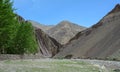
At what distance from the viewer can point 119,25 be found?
86.8 metres

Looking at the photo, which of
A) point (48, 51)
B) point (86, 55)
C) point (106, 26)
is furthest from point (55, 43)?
point (86, 55)

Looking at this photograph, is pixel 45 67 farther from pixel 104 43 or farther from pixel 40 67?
pixel 104 43

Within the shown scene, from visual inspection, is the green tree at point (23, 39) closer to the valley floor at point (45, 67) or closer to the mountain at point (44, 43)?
the valley floor at point (45, 67)

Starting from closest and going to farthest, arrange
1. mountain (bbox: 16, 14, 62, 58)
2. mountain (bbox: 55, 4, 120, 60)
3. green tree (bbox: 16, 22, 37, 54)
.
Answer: green tree (bbox: 16, 22, 37, 54) < mountain (bbox: 55, 4, 120, 60) < mountain (bbox: 16, 14, 62, 58)

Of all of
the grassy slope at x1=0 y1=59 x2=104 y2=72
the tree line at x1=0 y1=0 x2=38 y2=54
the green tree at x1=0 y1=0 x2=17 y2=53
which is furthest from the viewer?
the tree line at x1=0 y1=0 x2=38 y2=54

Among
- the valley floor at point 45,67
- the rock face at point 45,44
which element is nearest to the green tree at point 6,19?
the valley floor at point 45,67

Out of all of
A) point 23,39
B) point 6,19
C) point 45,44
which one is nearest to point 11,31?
point 6,19

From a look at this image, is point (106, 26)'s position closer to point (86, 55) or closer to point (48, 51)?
point (86, 55)

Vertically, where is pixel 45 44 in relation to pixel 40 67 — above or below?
above

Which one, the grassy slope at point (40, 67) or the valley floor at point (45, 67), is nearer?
the grassy slope at point (40, 67)

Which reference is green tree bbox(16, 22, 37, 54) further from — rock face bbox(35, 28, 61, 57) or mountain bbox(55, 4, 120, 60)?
rock face bbox(35, 28, 61, 57)

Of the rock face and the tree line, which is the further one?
the rock face

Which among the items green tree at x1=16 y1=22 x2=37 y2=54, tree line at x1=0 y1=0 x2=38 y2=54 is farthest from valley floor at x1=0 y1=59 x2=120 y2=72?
green tree at x1=16 y1=22 x2=37 y2=54

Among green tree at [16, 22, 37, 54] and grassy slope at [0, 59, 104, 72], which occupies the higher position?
green tree at [16, 22, 37, 54]
